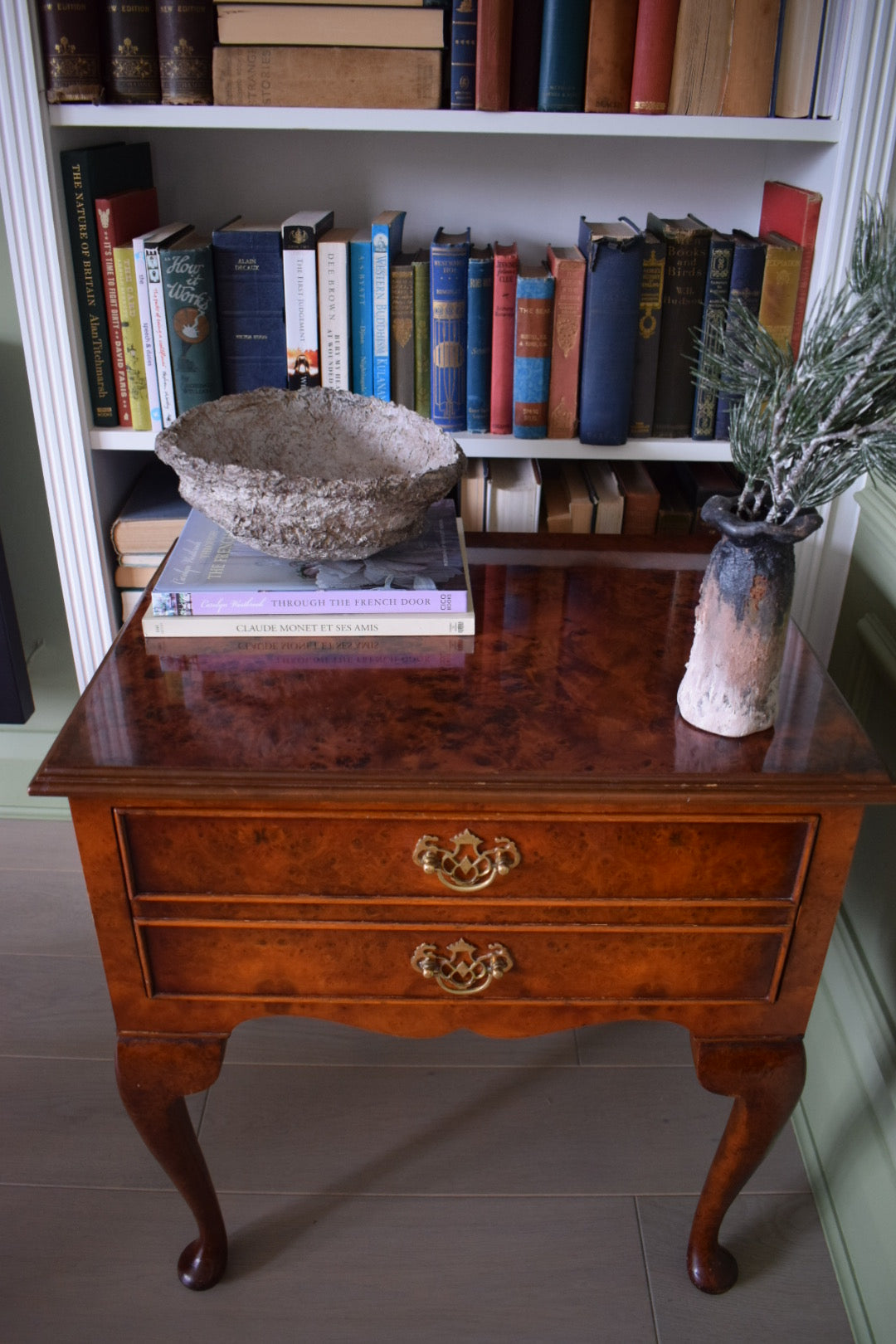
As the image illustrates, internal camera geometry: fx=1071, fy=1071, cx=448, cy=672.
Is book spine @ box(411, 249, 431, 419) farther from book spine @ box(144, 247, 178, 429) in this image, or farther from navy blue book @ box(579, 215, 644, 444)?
book spine @ box(144, 247, 178, 429)

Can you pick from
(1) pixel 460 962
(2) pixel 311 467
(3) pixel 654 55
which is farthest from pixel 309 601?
(3) pixel 654 55

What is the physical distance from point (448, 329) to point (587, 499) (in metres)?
0.28

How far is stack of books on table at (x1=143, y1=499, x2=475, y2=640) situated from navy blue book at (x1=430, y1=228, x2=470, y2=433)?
326 mm

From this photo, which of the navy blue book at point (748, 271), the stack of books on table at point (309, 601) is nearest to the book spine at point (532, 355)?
the navy blue book at point (748, 271)

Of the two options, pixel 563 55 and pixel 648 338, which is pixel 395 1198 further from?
pixel 563 55

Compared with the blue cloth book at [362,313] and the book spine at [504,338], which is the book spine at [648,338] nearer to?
the book spine at [504,338]

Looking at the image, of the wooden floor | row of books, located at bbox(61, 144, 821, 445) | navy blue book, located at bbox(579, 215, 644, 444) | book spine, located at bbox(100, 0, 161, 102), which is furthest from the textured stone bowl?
the wooden floor

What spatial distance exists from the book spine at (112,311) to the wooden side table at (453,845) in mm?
425

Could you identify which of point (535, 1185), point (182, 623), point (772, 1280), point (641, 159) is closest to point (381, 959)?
point (182, 623)

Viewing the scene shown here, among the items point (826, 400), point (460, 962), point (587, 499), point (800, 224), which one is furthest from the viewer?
point (587, 499)

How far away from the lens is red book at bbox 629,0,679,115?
3.68 feet

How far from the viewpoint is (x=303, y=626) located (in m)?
1.04

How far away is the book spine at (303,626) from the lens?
1044mm

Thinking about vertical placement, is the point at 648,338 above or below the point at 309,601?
above
